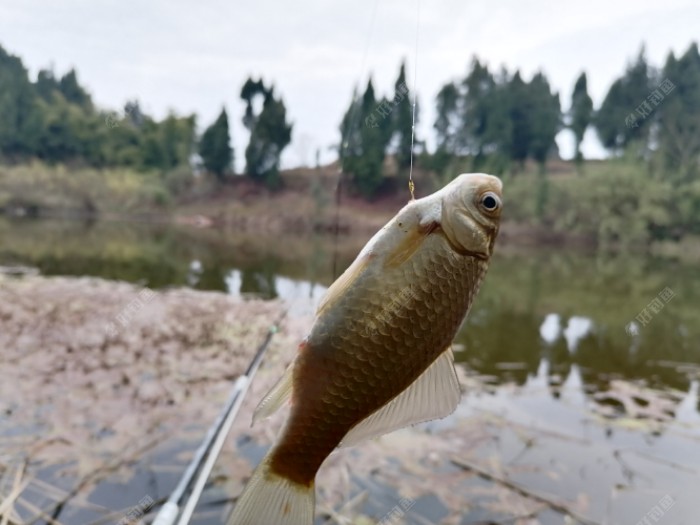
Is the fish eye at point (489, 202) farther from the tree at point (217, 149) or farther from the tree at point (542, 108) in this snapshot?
the tree at point (217, 149)

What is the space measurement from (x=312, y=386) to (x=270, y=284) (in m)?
11.6

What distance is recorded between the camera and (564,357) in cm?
791

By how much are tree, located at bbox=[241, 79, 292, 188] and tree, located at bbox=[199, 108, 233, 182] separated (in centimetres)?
277

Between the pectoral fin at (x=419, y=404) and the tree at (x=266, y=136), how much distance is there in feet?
119

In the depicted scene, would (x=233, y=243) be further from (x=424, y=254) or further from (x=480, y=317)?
(x=424, y=254)

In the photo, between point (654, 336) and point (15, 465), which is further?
point (654, 336)

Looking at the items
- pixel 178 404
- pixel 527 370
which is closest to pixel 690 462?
pixel 527 370

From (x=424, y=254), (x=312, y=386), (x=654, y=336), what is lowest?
(x=654, y=336)

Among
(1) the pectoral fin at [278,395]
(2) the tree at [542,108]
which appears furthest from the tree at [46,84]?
(1) the pectoral fin at [278,395]

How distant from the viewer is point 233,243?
23.9 meters

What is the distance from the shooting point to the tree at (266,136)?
119ft

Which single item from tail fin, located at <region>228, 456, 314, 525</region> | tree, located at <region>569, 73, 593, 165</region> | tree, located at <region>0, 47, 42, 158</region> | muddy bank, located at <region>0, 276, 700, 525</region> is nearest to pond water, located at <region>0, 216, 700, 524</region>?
muddy bank, located at <region>0, 276, 700, 525</region>

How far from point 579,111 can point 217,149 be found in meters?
26.3

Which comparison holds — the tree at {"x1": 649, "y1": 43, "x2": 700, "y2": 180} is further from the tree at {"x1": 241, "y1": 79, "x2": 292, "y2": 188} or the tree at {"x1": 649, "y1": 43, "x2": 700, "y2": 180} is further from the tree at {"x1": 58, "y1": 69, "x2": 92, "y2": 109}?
the tree at {"x1": 58, "y1": 69, "x2": 92, "y2": 109}
